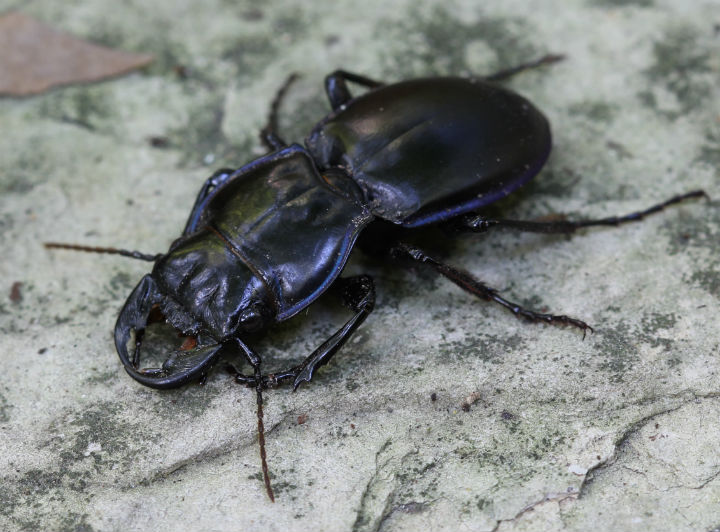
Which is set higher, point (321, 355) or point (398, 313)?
point (321, 355)

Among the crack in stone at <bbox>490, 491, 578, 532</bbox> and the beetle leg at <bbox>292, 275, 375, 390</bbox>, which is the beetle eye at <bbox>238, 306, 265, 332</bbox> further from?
the crack in stone at <bbox>490, 491, 578, 532</bbox>

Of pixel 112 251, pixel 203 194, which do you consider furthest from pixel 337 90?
pixel 112 251

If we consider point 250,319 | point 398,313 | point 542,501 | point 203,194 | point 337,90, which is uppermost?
point 337,90

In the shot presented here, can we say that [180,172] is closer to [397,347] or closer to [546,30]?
[397,347]

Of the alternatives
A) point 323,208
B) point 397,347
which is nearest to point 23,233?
point 323,208

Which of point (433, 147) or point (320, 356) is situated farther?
point (433, 147)

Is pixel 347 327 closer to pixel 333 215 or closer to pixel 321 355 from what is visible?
pixel 321 355

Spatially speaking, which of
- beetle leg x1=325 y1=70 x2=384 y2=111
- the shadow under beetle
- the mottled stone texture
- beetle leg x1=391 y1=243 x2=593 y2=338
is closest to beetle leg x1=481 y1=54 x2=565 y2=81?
the mottled stone texture

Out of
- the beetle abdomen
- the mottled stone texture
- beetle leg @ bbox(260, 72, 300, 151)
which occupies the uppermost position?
the beetle abdomen
